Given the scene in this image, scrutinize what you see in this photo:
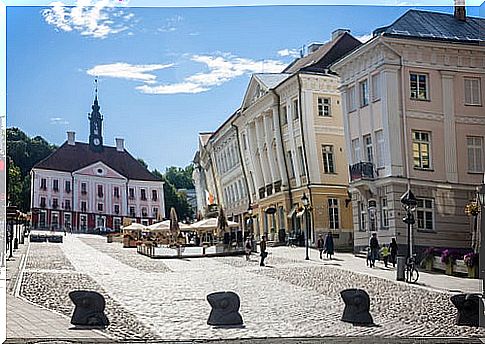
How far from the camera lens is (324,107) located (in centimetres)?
907

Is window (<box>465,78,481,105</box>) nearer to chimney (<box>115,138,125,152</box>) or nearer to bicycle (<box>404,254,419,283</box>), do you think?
bicycle (<box>404,254,419,283</box>)

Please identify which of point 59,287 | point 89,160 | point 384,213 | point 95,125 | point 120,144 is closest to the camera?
point 59,287

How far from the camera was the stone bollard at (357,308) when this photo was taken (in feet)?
26.7

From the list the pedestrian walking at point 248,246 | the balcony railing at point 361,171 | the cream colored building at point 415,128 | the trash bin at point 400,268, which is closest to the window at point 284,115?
the cream colored building at point 415,128

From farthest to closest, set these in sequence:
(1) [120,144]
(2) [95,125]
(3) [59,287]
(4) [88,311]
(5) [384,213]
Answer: (5) [384,213] < (1) [120,144] < (2) [95,125] < (3) [59,287] < (4) [88,311]

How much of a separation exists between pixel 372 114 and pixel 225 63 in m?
1.75

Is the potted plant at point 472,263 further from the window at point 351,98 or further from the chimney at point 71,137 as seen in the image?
the chimney at point 71,137

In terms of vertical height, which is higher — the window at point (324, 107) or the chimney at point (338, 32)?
the chimney at point (338, 32)

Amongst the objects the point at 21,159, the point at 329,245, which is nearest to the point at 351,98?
the point at 329,245

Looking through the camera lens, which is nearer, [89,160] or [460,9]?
[460,9]

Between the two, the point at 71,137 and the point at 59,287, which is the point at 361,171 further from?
the point at 59,287

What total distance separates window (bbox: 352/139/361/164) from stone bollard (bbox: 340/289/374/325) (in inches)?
61.4

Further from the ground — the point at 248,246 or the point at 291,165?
the point at 291,165

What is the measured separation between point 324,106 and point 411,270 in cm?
205
